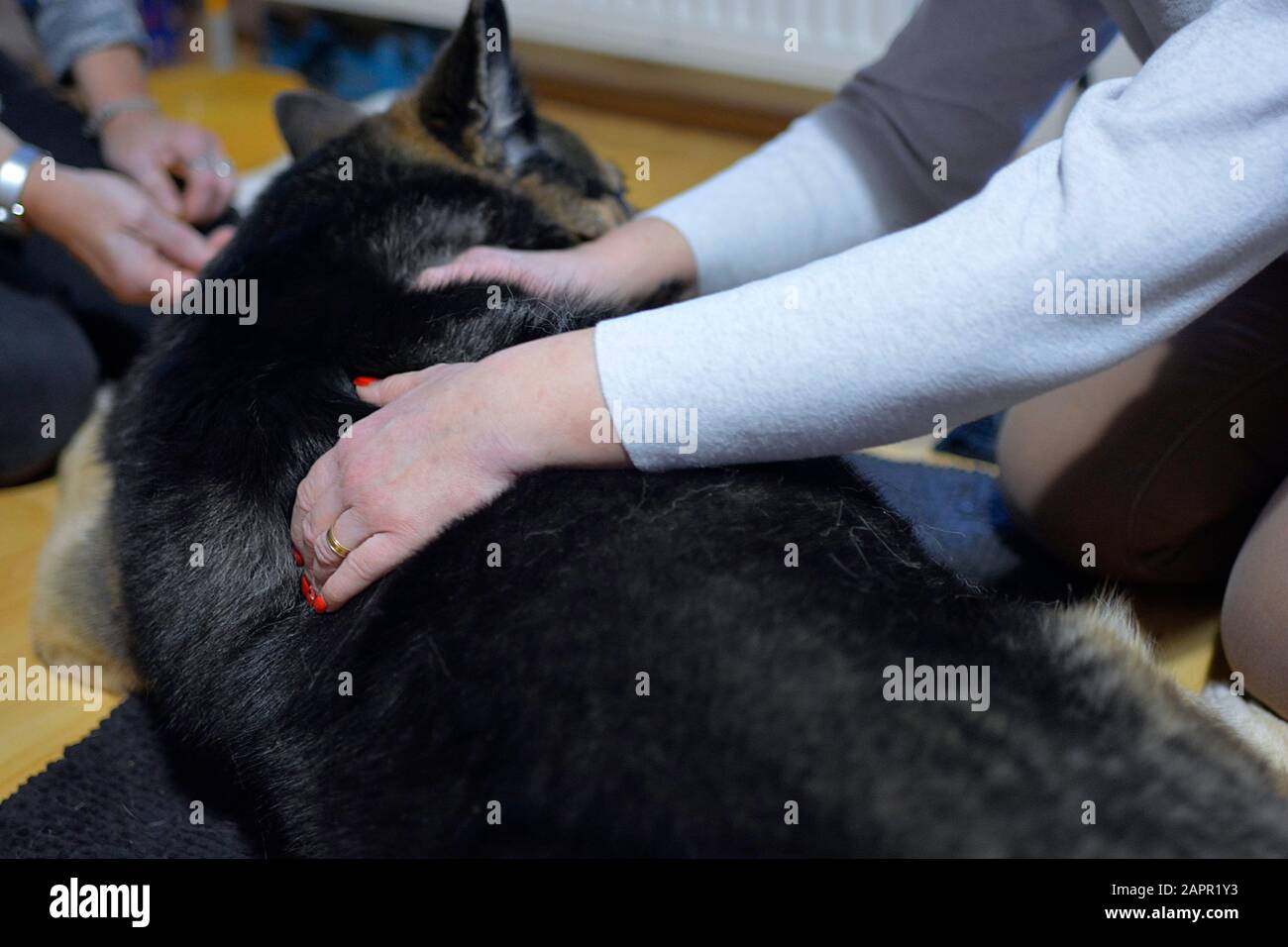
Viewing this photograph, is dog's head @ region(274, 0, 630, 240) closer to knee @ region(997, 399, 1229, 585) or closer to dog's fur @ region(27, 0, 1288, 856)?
dog's fur @ region(27, 0, 1288, 856)

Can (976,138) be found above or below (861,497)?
above

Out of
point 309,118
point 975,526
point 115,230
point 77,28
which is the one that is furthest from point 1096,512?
point 77,28

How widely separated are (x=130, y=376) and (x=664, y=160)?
212 cm

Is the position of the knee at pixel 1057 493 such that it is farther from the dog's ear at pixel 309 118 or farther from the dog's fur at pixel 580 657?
the dog's ear at pixel 309 118

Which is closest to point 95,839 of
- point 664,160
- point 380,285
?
point 380,285

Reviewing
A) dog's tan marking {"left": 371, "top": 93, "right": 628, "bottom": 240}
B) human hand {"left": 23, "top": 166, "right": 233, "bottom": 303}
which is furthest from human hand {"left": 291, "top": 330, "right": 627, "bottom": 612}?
human hand {"left": 23, "top": 166, "right": 233, "bottom": 303}

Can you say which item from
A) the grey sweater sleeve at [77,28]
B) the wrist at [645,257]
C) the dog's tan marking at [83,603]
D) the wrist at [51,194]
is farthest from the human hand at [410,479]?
the grey sweater sleeve at [77,28]

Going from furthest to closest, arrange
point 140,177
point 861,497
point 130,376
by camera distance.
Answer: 1. point 140,177
2. point 130,376
3. point 861,497

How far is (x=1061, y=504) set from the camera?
Result: 1.52 m

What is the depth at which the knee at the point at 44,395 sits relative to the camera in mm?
1707

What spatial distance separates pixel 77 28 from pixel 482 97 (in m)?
1.21

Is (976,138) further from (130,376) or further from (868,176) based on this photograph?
(130,376)

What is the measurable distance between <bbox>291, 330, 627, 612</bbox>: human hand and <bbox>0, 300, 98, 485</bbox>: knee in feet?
3.50

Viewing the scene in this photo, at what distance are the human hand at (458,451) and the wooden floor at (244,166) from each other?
656 millimetres
